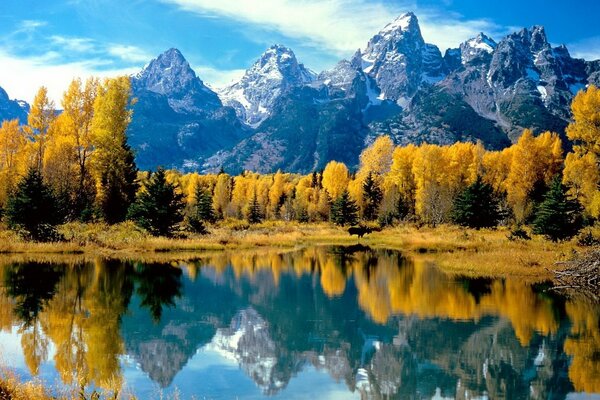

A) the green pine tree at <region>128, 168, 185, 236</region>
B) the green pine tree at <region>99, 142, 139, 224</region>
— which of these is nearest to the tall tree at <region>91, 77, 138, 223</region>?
the green pine tree at <region>99, 142, 139, 224</region>

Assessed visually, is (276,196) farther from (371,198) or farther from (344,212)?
(344,212)

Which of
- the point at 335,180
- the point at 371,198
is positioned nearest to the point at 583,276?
the point at 371,198

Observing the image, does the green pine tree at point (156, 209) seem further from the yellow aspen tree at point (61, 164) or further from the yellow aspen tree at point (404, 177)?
the yellow aspen tree at point (404, 177)

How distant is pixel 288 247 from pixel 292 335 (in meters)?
34.6

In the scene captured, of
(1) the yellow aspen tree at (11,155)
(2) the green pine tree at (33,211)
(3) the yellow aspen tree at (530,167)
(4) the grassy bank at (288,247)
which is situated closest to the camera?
(4) the grassy bank at (288,247)

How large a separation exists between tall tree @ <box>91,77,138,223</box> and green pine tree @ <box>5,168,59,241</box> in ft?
31.2

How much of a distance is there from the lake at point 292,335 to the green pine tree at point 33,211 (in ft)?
23.7

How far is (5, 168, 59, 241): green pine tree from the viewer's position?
125 ft

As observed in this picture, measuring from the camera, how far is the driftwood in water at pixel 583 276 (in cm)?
2691

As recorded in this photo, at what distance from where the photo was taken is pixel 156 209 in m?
45.6

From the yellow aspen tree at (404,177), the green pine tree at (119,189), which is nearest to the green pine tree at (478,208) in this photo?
the yellow aspen tree at (404,177)

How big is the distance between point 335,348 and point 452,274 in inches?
725

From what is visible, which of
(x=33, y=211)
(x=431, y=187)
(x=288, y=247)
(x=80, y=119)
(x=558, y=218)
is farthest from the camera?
(x=431, y=187)

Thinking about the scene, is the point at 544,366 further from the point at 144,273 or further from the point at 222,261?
the point at 222,261
